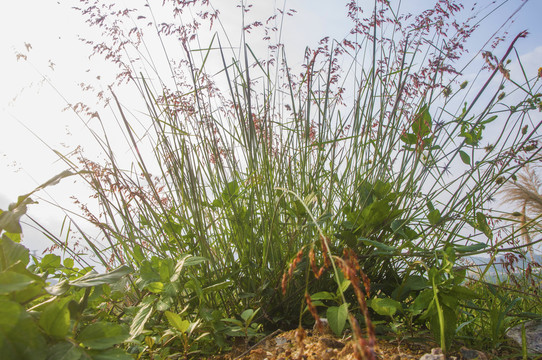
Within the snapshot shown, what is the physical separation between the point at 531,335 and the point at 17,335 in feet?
4.24

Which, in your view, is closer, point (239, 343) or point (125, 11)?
point (239, 343)

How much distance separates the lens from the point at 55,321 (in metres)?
0.71

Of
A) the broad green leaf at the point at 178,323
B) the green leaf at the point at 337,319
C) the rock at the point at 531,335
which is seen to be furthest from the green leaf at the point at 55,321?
the rock at the point at 531,335

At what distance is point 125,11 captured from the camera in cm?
179

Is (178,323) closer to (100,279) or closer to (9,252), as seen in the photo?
(100,279)

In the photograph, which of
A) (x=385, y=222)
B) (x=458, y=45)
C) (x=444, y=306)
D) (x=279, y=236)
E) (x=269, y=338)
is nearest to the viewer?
(x=444, y=306)

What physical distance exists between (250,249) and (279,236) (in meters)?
0.11

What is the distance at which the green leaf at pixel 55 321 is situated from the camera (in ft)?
2.33

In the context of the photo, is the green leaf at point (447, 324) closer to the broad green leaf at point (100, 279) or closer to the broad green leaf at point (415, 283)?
the broad green leaf at point (415, 283)

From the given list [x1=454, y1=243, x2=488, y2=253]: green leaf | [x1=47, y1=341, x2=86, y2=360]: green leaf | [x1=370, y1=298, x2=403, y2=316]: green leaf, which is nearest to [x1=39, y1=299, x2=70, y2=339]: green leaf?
[x1=47, y1=341, x2=86, y2=360]: green leaf

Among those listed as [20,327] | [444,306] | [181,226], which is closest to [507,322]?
[444,306]

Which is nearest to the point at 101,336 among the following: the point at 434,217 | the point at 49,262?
the point at 49,262

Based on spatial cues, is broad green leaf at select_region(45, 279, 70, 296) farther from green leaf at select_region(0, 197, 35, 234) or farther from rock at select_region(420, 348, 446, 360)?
rock at select_region(420, 348, 446, 360)

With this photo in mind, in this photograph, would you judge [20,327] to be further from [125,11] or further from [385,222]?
[125,11]
